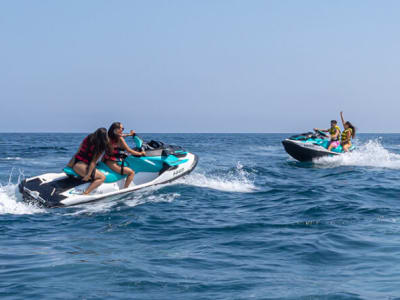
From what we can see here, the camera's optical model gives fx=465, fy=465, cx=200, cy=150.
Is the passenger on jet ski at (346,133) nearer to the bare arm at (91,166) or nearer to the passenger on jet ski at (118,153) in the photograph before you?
the passenger on jet ski at (118,153)

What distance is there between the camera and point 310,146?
61.5 feet

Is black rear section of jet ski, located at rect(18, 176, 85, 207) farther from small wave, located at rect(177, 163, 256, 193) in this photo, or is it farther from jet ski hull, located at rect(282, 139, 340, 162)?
jet ski hull, located at rect(282, 139, 340, 162)

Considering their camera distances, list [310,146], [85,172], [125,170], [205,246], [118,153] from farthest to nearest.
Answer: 1. [310,146]
2. [125,170]
3. [118,153]
4. [85,172]
5. [205,246]

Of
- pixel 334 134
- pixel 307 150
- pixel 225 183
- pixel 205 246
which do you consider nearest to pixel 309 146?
pixel 307 150

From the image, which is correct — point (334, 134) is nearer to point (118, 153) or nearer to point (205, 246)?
point (118, 153)

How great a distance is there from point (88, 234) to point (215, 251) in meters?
2.13

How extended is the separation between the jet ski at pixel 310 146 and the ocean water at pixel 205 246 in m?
7.11

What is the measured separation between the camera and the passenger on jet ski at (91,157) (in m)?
8.88

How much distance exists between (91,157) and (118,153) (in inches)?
33.9

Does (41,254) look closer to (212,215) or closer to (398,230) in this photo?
(212,215)

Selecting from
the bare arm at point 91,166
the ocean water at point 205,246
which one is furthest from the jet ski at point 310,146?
the bare arm at point 91,166

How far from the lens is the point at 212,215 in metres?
8.72

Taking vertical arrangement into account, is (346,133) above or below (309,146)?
above

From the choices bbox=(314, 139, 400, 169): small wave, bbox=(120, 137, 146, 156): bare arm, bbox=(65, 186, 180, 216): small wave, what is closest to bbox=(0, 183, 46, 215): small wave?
bbox=(65, 186, 180, 216): small wave
